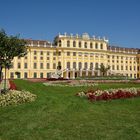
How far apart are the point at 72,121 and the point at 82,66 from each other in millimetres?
75026

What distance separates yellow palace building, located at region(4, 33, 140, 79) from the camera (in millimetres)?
81500

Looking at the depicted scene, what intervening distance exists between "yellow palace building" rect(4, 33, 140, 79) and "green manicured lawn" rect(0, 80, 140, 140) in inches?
2522

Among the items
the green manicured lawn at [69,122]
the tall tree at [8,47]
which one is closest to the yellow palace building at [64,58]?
the tall tree at [8,47]

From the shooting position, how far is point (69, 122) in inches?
443

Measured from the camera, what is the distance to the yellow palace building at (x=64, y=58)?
81.5 m

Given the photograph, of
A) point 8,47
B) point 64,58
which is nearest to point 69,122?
point 8,47

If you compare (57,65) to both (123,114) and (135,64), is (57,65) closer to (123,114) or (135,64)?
(135,64)

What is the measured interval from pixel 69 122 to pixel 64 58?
74.0m

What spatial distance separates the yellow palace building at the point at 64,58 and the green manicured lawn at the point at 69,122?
6406 centimetres

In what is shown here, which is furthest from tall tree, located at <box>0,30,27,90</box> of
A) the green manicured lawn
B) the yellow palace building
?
the yellow palace building

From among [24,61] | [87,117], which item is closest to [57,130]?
[87,117]

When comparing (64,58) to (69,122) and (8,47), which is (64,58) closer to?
(8,47)

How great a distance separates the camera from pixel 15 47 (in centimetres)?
2106

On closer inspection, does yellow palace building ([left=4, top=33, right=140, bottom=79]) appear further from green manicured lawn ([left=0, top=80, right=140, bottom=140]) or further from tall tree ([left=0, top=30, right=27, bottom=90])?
green manicured lawn ([left=0, top=80, right=140, bottom=140])
